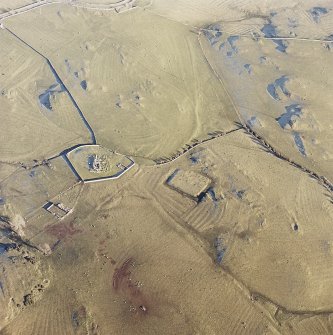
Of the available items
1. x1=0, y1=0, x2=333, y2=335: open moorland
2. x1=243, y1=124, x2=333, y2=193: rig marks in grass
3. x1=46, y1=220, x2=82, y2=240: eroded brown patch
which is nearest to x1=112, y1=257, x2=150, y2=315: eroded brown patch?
x1=0, y1=0, x2=333, y2=335: open moorland

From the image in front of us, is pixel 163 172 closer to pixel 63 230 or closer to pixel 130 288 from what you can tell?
pixel 63 230

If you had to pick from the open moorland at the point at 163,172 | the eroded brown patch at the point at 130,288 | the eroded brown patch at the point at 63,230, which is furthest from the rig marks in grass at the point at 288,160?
the eroded brown patch at the point at 63,230

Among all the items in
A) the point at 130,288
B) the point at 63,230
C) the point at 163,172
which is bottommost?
the point at 130,288

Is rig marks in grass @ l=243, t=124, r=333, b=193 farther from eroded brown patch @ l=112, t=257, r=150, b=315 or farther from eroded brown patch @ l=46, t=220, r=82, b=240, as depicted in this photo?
eroded brown patch @ l=46, t=220, r=82, b=240

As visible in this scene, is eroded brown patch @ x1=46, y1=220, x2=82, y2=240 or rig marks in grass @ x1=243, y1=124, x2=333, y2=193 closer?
eroded brown patch @ x1=46, y1=220, x2=82, y2=240

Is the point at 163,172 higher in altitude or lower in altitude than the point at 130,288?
higher

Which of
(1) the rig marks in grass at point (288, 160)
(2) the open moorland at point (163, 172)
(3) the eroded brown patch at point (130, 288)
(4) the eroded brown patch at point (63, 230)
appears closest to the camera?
(3) the eroded brown patch at point (130, 288)

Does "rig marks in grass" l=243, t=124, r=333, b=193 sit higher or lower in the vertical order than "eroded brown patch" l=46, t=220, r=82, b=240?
lower

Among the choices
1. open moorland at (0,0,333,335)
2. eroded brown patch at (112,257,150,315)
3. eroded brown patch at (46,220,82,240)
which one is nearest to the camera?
eroded brown patch at (112,257,150,315)

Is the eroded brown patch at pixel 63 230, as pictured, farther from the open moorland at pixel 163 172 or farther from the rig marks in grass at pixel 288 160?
the rig marks in grass at pixel 288 160

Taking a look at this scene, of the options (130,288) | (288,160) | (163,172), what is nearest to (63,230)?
(130,288)

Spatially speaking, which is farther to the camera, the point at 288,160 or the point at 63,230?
the point at 288,160

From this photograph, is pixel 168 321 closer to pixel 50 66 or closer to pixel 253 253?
pixel 253 253
